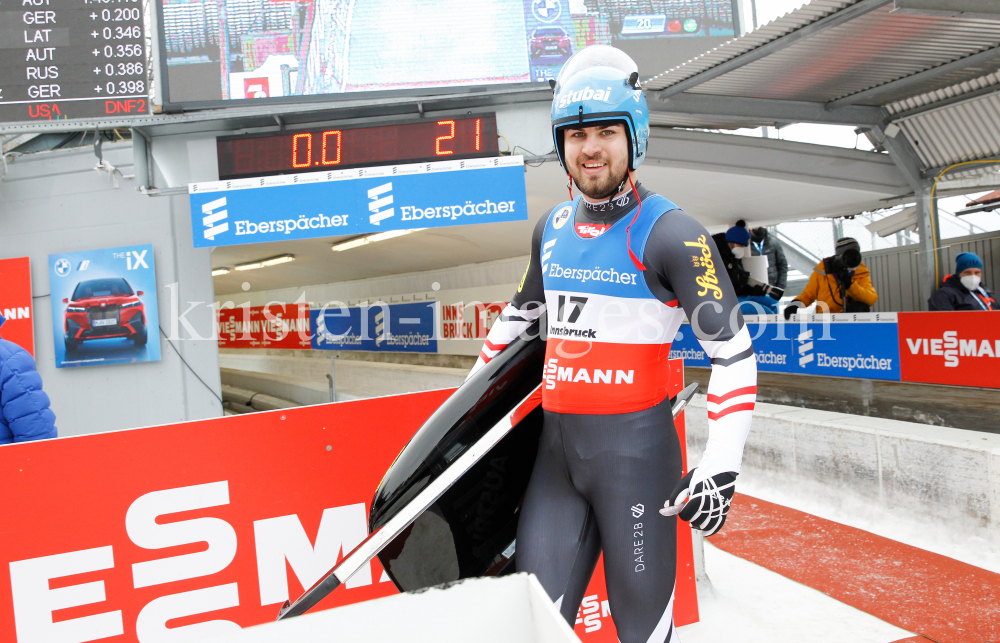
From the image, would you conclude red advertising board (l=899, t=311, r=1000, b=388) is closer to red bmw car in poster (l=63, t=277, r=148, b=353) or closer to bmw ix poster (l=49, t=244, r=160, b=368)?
bmw ix poster (l=49, t=244, r=160, b=368)

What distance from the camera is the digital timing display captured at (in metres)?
6.85

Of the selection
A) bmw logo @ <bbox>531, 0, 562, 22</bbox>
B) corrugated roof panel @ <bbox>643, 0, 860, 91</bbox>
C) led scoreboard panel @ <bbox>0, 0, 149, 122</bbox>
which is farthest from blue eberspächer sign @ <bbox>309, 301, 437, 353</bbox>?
led scoreboard panel @ <bbox>0, 0, 149, 122</bbox>

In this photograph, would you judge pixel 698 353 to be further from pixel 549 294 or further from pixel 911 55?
pixel 549 294

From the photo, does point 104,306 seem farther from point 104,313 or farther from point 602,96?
point 602,96

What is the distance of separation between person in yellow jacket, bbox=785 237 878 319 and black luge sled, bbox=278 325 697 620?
6558 mm

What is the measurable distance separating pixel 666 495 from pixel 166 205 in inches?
290

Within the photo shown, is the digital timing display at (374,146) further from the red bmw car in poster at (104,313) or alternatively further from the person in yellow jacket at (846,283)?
the person in yellow jacket at (846,283)

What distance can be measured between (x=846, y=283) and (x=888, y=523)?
4336 mm

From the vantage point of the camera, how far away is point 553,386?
7.20 feet

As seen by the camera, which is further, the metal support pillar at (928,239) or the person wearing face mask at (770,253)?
the person wearing face mask at (770,253)

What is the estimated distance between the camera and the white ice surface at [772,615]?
3.09 meters

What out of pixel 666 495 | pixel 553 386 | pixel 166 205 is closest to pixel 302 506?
pixel 553 386

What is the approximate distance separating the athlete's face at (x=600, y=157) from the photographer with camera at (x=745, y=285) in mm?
6815

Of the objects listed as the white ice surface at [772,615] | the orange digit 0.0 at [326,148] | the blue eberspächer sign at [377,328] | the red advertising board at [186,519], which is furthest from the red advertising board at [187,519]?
the blue eberspächer sign at [377,328]
